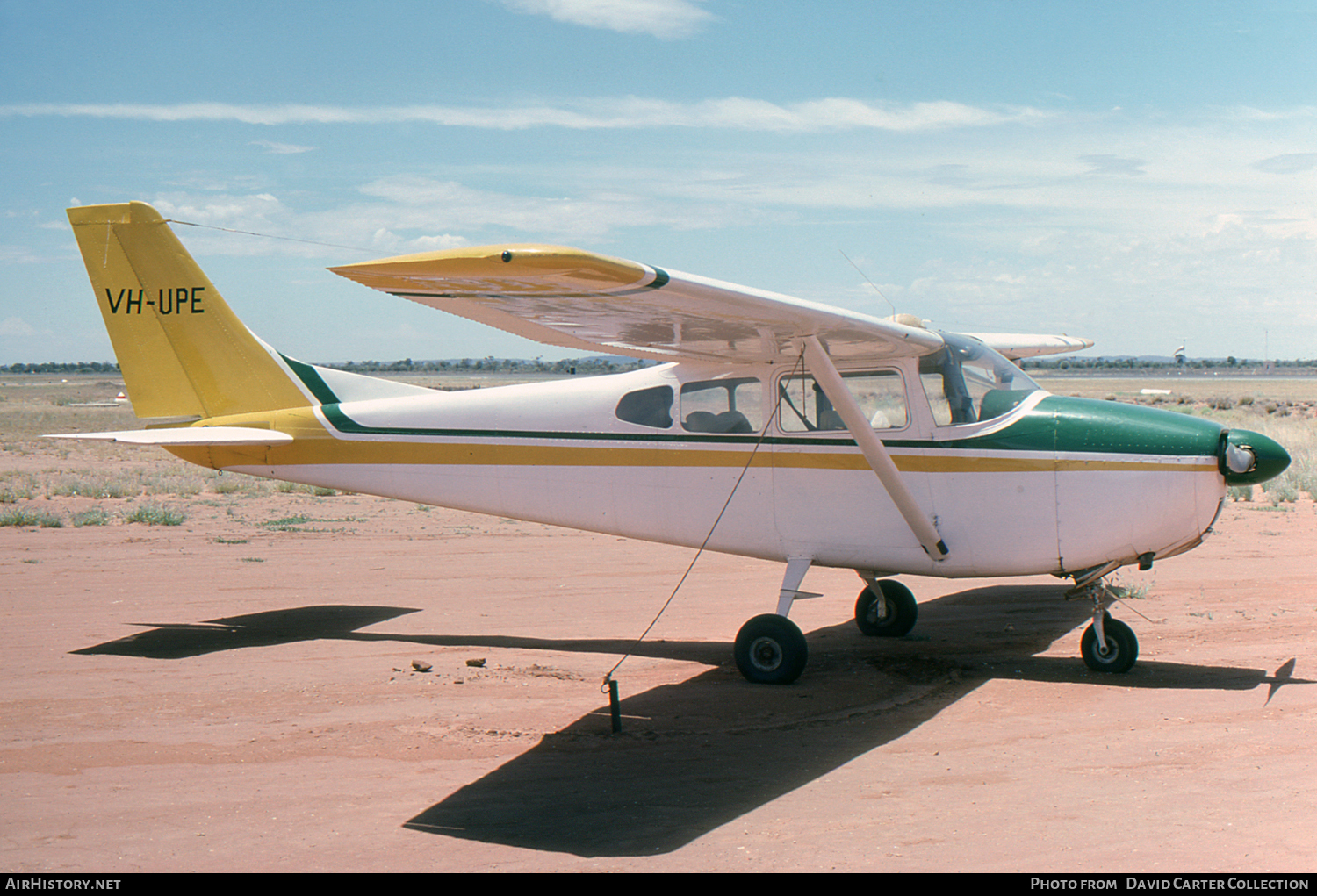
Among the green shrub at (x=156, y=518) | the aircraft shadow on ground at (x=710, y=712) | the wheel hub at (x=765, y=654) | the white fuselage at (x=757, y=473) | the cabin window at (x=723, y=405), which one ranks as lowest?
the aircraft shadow on ground at (x=710, y=712)

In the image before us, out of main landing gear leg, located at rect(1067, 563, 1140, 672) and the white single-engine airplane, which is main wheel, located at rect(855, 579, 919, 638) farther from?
main landing gear leg, located at rect(1067, 563, 1140, 672)

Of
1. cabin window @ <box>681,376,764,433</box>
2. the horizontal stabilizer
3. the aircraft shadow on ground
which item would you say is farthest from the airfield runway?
cabin window @ <box>681,376,764,433</box>

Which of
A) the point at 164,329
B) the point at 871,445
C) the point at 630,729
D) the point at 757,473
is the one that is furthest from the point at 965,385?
the point at 164,329

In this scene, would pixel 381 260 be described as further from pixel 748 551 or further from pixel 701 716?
pixel 748 551

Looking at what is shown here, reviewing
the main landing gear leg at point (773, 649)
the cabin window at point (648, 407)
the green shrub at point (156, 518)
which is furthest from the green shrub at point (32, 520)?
the main landing gear leg at point (773, 649)

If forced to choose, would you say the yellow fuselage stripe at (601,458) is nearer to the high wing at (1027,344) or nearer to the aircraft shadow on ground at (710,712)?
the aircraft shadow on ground at (710,712)

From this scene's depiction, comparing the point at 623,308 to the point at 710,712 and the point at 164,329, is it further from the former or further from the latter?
the point at 164,329

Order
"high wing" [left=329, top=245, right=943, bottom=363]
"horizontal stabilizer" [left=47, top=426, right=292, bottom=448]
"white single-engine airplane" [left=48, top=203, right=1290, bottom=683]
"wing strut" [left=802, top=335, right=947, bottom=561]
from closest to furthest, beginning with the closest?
"high wing" [left=329, top=245, right=943, bottom=363] → "white single-engine airplane" [left=48, top=203, right=1290, bottom=683] → "wing strut" [left=802, top=335, right=947, bottom=561] → "horizontal stabilizer" [left=47, top=426, right=292, bottom=448]

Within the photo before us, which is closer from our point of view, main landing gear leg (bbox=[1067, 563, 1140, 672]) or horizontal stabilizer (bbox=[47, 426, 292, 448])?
main landing gear leg (bbox=[1067, 563, 1140, 672])

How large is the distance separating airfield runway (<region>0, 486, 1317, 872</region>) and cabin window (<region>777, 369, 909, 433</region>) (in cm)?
195

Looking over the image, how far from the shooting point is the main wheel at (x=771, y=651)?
7.41 meters

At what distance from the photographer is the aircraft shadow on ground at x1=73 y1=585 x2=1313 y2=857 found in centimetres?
496

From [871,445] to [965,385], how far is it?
922 millimetres

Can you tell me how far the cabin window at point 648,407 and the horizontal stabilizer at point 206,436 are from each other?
3.27 meters
